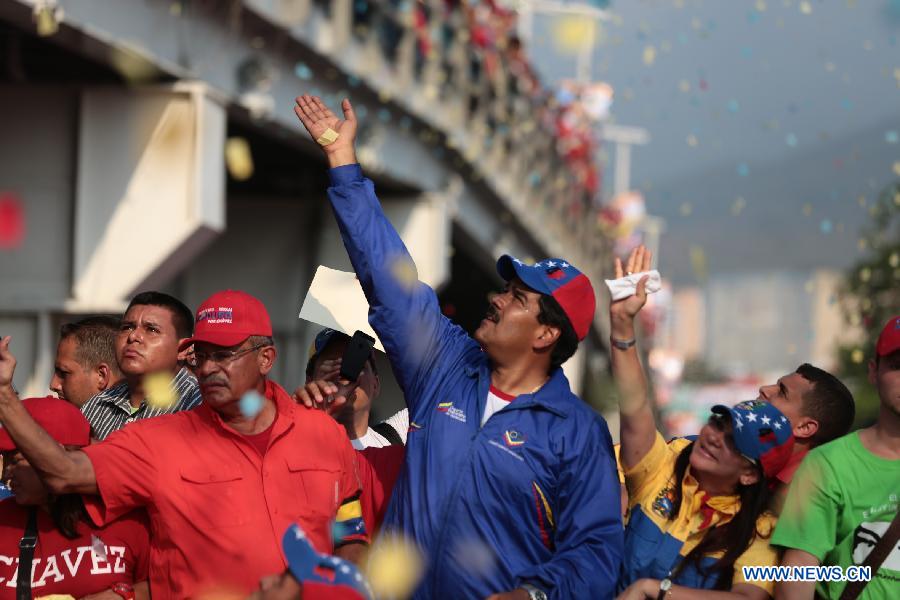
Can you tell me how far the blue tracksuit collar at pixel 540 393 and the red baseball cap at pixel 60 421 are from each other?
131 cm

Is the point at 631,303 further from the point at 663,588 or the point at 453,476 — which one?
the point at 663,588

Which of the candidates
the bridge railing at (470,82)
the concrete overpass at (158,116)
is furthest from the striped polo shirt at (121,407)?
the bridge railing at (470,82)

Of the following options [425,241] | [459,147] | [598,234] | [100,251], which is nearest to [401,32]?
[459,147]

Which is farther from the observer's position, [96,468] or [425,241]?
[425,241]

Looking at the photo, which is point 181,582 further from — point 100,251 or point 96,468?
point 100,251

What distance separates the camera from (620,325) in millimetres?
4875

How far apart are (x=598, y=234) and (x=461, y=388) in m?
27.5

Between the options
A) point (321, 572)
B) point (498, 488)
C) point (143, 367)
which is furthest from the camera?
point (143, 367)

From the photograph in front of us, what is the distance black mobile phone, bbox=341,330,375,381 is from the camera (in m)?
5.39

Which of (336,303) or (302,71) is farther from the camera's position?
(302,71)

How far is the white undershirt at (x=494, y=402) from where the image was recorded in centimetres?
484

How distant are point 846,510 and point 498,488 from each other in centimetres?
129

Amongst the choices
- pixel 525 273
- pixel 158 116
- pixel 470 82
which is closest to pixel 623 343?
pixel 525 273

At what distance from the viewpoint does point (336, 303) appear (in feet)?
19.0
